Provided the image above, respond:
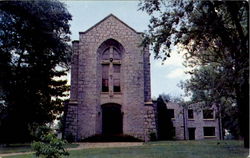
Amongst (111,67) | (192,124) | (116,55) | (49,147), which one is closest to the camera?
(49,147)

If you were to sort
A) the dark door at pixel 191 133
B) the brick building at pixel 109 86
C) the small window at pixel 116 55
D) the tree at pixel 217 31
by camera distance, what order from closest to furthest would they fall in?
the tree at pixel 217 31 → the brick building at pixel 109 86 → the small window at pixel 116 55 → the dark door at pixel 191 133

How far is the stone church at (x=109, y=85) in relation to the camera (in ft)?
65.0

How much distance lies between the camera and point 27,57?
65.8 ft

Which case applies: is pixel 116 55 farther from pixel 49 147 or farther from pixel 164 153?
pixel 49 147

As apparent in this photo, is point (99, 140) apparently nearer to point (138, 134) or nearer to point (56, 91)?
point (138, 134)

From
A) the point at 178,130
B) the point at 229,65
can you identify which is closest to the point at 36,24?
the point at 229,65

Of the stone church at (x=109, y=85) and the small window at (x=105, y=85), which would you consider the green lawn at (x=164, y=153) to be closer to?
the stone church at (x=109, y=85)

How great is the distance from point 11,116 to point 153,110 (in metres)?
11.1

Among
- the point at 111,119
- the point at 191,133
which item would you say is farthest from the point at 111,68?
the point at 191,133

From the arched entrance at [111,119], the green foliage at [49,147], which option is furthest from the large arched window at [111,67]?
the green foliage at [49,147]

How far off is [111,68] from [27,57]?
6.61 metres

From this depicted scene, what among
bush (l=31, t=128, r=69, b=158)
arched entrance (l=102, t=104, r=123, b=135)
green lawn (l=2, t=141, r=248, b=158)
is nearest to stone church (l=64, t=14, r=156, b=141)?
arched entrance (l=102, t=104, r=123, b=135)

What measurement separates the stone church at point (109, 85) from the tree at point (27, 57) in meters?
2.14

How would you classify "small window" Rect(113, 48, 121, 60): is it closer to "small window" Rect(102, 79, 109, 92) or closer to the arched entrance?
"small window" Rect(102, 79, 109, 92)
